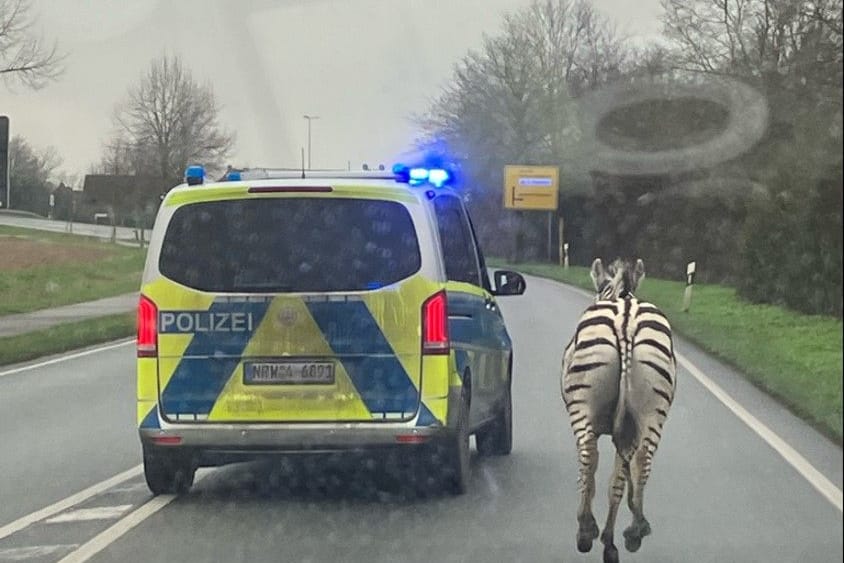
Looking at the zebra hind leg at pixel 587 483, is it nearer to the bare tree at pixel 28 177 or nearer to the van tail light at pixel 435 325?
the van tail light at pixel 435 325

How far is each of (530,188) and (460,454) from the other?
9.60m

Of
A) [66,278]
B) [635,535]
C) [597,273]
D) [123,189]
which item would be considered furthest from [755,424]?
[66,278]

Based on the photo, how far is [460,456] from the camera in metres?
7.82

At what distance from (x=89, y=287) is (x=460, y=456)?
20.6 metres

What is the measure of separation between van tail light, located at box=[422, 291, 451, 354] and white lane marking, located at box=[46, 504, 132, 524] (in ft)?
6.44

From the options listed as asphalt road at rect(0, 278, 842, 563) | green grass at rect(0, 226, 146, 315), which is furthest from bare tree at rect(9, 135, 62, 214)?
asphalt road at rect(0, 278, 842, 563)

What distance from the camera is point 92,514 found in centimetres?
771

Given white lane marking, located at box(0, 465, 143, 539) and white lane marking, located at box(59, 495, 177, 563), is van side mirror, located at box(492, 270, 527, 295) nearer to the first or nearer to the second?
white lane marking, located at box(59, 495, 177, 563)

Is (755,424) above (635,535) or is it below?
below

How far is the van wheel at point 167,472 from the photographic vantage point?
25.9 ft

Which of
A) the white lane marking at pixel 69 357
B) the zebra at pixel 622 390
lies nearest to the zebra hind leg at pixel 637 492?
the zebra at pixel 622 390

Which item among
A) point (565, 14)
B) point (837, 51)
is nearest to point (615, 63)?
point (565, 14)

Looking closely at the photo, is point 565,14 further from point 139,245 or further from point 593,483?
point 139,245

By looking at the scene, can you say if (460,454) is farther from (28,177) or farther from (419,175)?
(28,177)
